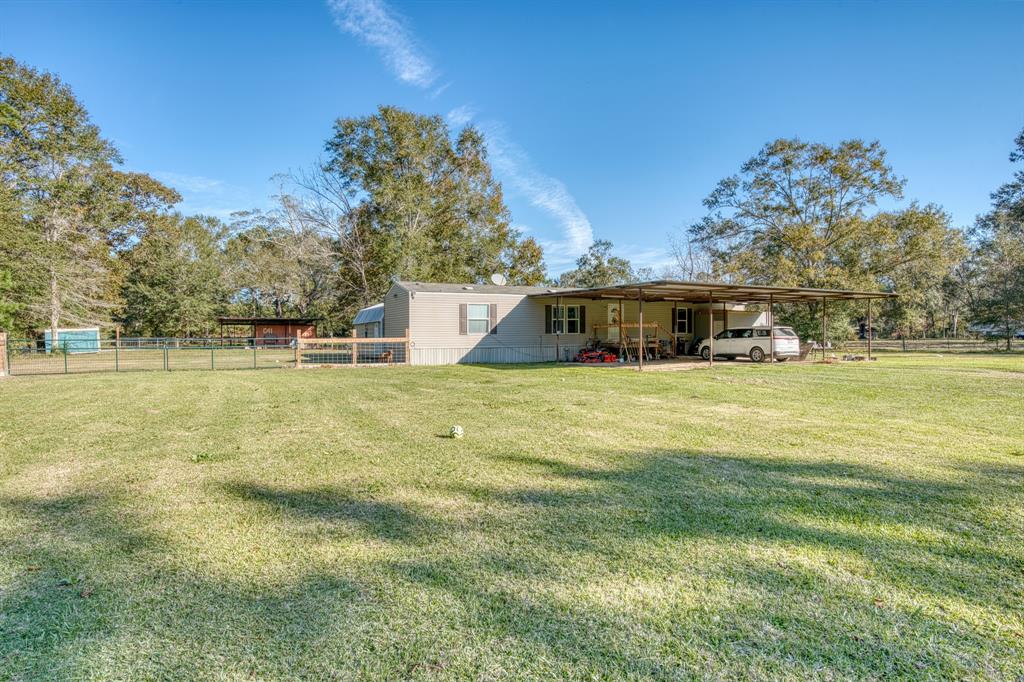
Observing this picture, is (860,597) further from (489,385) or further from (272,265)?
(272,265)

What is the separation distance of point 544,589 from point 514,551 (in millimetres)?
430

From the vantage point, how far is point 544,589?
7.84 feet

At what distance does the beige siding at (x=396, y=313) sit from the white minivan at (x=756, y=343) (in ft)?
34.8

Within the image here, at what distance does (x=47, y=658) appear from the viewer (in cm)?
193

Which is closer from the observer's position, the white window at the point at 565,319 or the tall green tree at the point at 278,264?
the white window at the point at 565,319

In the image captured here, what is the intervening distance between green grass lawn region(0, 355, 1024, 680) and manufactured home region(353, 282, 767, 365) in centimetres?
1123

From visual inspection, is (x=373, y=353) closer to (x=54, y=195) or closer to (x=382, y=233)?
(x=382, y=233)

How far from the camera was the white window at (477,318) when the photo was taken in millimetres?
18016

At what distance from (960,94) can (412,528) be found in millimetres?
22137

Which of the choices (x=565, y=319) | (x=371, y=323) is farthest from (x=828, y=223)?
(x=371, y=323)

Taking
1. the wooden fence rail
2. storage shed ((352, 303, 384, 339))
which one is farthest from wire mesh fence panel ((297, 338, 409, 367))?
storage shed ((352, 303, 384, 339))

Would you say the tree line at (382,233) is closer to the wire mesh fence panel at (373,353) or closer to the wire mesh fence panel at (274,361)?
the wire mesh fence panel at (274,361)

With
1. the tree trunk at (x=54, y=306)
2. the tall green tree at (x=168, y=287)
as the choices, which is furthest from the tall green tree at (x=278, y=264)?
the tree trunk at (x=54, y=306)

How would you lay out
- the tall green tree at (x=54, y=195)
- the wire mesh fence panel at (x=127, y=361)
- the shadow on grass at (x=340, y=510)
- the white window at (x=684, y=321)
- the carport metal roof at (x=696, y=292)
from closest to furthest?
the shadow on grass at (x=340, y=510) → the carport metal roof at (x=696, y=292) → the wire mesh fence panel at (x=127, y=361) → the white window at (x=684, y=321) → the tall green tree at (x=54, y=195)
